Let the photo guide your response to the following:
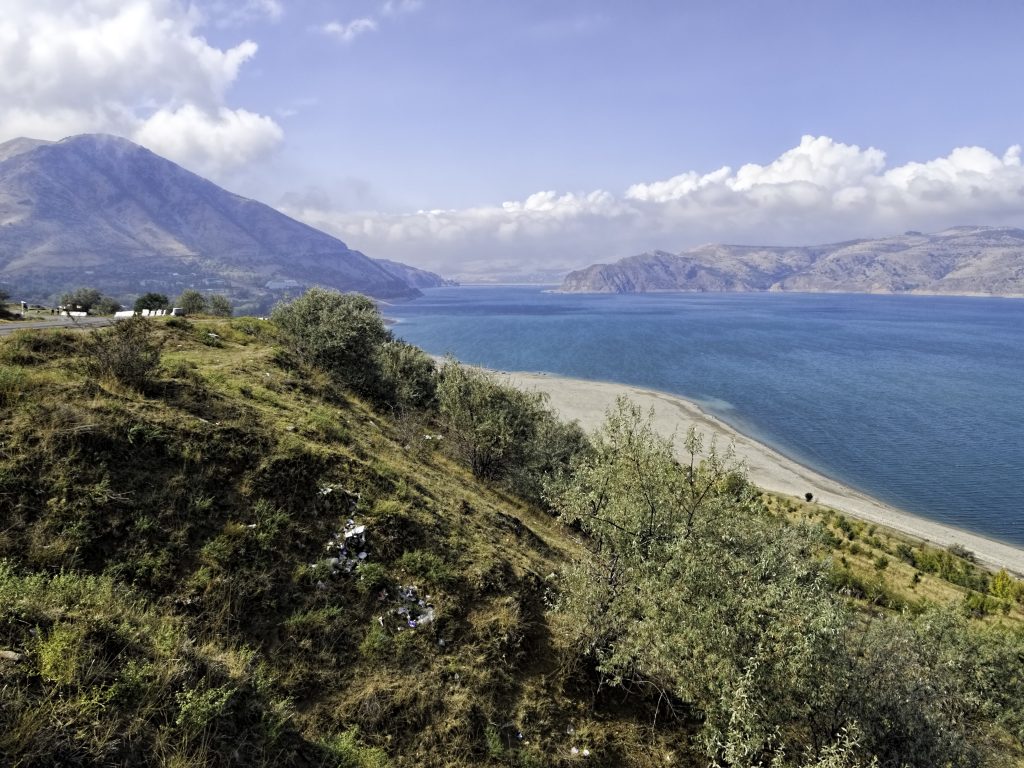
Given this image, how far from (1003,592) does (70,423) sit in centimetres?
6282

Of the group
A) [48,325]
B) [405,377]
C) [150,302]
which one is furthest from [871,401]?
[150,302]

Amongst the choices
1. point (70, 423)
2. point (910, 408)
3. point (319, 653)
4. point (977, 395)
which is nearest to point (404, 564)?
point (319, 653)

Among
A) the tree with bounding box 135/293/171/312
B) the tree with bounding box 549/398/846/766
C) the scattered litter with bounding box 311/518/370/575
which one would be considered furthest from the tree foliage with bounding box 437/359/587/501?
the tree with bounding box 135/293/171/312

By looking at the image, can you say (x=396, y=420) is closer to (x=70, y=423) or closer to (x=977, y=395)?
(x=70, y=423)

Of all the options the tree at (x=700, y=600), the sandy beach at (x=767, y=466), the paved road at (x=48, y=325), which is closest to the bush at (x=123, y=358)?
the paved road at (x=48, y=325)

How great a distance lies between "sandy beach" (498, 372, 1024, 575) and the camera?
55188mm

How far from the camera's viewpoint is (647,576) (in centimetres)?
1282

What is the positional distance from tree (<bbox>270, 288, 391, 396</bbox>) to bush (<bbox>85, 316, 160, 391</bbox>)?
59.8 ft

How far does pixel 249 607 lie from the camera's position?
11922mm

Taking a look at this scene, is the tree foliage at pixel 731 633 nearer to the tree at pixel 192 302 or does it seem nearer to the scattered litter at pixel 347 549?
the scattered litter at pixel 347 549

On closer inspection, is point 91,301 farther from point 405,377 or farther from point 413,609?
point 413,609

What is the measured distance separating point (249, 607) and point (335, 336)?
92.4ft

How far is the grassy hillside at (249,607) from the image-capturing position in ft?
26.5

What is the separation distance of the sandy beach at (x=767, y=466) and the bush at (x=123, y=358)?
23.6 meters
